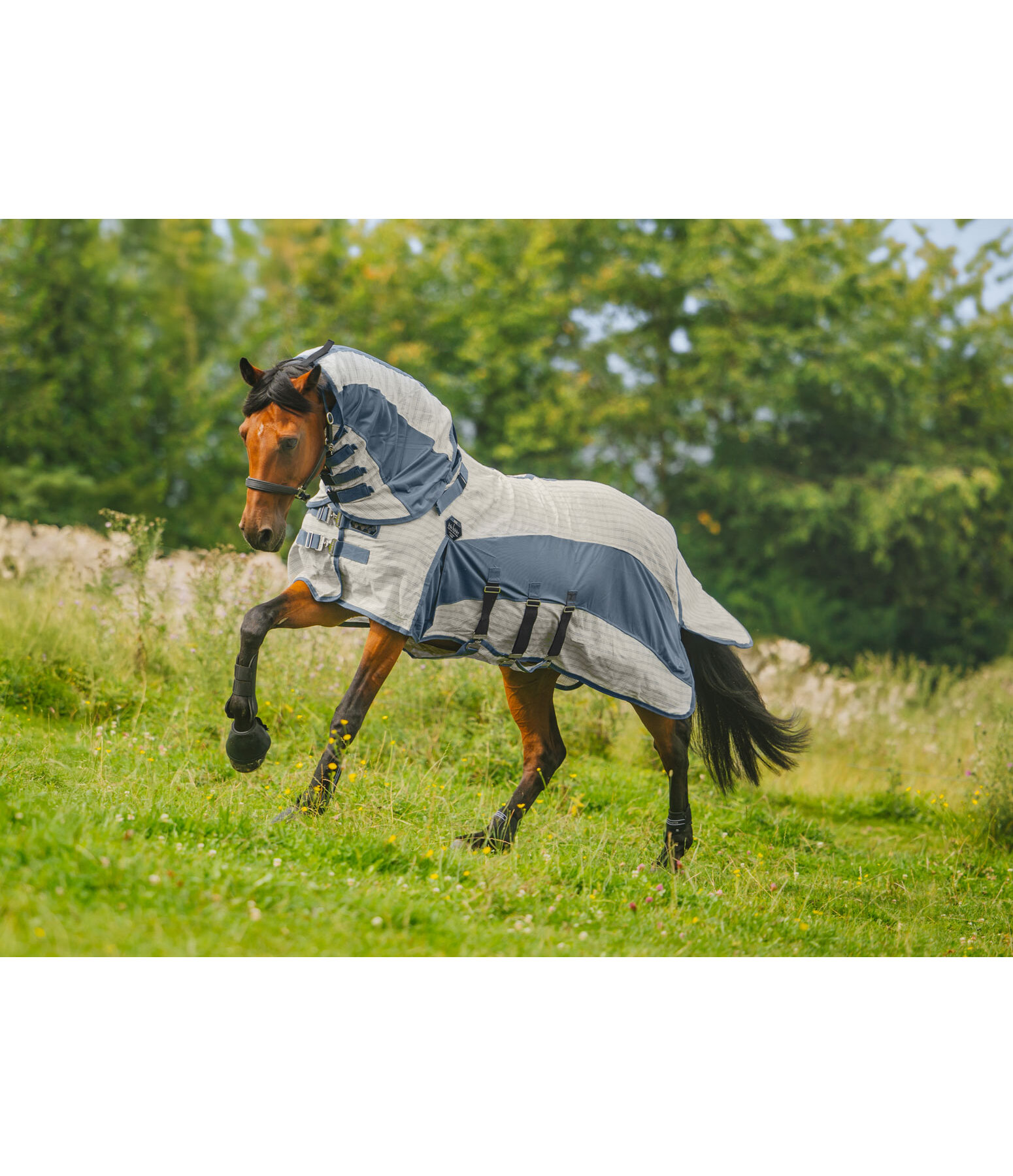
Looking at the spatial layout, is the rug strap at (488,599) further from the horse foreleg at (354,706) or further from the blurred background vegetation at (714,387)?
the blurred background vegetation at (714,387)

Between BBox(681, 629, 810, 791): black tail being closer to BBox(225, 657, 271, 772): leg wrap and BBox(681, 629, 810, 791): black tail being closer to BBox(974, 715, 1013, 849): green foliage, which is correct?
BBox(974, 715, 1013, 849): green foliage

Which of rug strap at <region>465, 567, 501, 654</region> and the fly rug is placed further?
rug strap at <region>465, 567, 501, 654</region>

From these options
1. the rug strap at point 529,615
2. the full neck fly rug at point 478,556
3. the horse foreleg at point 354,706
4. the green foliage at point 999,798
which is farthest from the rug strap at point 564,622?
the green foliage at point 999,798

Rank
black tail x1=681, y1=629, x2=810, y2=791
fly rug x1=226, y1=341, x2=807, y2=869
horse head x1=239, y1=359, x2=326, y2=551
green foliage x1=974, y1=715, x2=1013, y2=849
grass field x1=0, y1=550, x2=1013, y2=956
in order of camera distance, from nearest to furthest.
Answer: grass field x1=0, y1=550, x2=1013, y2=956
horse head x1=239, y1=359, x2=326, y2=551
fly rug x1=226, y1=341, x2=807, y2=869
black tail x1=681, y1=629, x2=810, y2=791
green foliage x1=974, y1=715, x2=1013, y2=849

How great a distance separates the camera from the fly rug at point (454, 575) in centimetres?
375

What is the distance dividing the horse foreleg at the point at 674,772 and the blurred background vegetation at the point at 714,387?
7.43 meters

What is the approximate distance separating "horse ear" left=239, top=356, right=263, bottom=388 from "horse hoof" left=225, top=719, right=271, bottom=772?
142cm

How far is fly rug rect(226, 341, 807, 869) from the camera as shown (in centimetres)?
375

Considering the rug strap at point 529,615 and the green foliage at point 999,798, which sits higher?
the rug strap at point 529,615

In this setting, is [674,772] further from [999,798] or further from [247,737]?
[999,798]

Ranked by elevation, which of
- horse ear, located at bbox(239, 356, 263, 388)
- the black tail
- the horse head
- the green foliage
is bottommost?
the green foliage

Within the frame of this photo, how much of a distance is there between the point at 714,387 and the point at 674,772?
9.19 meters

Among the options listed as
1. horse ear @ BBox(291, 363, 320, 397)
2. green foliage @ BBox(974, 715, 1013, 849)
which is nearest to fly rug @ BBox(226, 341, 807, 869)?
horse ear @ BBox(291, 363, 320, 397)

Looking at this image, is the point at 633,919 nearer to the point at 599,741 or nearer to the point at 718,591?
the point at 599,741
